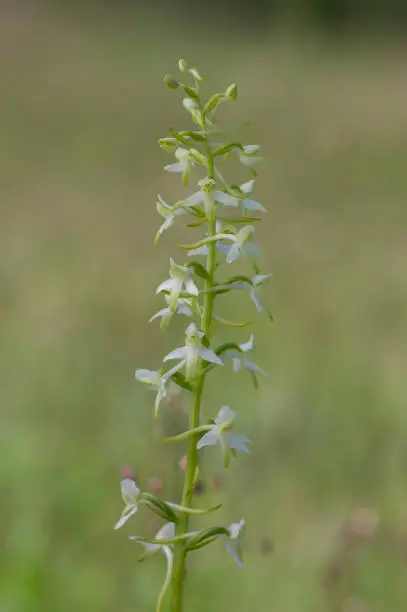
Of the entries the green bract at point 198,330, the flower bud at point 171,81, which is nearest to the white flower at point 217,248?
the green bract at point 198,330

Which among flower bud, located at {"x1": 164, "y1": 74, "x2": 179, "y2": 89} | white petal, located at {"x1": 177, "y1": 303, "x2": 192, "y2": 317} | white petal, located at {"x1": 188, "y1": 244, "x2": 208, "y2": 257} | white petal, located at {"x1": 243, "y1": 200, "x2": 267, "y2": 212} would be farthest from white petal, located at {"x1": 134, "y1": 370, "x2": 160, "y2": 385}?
flower bud, located at {"x1": 164, "y1": 74, "x2": 179, "y2": 89}

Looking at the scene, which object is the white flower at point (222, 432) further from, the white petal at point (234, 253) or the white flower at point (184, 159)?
the white flower at point (184, 159)

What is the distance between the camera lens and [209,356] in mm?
1352

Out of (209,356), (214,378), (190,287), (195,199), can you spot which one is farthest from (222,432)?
(214,378)

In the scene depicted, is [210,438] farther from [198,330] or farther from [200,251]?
[200,251]

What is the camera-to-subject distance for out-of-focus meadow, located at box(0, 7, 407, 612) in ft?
7.70

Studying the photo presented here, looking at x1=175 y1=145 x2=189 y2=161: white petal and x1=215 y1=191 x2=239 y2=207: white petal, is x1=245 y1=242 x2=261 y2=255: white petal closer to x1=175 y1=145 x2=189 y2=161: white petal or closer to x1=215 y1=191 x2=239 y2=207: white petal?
x1=215 y1=191 x2=239 y2=207: white petal

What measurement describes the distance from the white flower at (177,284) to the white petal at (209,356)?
0.29ft

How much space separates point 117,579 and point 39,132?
21.4 ft

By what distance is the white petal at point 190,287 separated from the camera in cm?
139

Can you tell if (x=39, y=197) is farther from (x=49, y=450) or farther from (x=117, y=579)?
(x=117, y=579)

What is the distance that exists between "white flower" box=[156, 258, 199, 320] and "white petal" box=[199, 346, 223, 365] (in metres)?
0.09

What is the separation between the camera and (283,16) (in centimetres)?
1468

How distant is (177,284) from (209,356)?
143 millimetres
